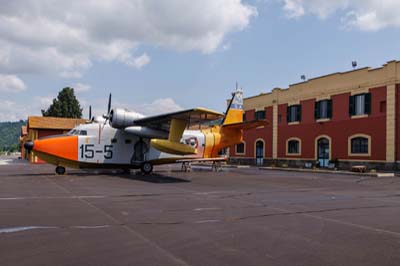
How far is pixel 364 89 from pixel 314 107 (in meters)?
5.78

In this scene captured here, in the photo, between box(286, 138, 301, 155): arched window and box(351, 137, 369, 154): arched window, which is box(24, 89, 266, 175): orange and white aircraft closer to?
box(351, 137, 369, 154): arched window

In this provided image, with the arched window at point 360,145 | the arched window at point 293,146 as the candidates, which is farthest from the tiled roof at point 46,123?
the arched window at point 360,145

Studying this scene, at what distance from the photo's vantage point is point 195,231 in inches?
289

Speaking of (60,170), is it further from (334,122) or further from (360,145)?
(334,122)

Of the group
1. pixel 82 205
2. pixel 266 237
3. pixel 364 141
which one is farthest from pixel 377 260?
pixel 364 141

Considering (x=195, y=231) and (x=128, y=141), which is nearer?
(x=195, y=231)

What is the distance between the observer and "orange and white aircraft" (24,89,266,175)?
21312mm

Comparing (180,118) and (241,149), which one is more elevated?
(180,118)

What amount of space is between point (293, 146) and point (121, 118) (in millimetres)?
22554

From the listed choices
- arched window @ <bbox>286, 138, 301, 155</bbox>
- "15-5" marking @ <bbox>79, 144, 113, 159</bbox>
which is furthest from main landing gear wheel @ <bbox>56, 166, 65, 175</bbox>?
arched window @ <bbox>286, 138, 301, 155</bbox>

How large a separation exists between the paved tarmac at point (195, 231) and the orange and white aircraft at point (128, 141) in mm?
9184

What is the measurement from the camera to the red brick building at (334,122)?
1212 inches

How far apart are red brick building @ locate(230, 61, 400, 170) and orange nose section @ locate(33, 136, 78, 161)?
1527 centimetres

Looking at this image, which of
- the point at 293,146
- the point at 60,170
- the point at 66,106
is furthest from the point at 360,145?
the point at 66,106
